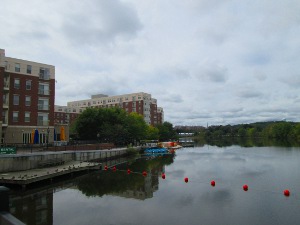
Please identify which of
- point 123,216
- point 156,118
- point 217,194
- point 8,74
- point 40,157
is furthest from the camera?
point 156,118

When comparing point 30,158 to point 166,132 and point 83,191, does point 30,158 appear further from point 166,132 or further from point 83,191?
point 166,132

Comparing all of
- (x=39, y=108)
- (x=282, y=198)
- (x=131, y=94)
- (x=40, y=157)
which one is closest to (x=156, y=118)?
(x=131, y=94)

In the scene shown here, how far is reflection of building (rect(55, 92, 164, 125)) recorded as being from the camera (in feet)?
402

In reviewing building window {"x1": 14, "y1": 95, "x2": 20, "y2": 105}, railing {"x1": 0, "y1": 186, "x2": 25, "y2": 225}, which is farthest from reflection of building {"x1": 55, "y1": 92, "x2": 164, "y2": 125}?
railing {"x1": 0, "y1": 186, "x2": 25, "y2": 225}

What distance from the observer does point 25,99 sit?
4569 centimetres

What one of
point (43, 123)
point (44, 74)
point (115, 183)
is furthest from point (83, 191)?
point (44, 74)

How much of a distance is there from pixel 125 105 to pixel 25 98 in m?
82.1

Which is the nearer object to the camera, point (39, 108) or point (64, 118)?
point (39, 108)

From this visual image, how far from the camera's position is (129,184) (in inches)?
1153

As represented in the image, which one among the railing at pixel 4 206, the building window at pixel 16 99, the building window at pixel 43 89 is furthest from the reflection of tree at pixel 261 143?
the railing at pixel 4 206

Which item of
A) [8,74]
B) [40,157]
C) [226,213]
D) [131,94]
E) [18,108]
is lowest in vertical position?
[226,213]

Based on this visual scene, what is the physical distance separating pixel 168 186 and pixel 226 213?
33.2 ft

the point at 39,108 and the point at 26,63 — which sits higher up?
the point at 26,63

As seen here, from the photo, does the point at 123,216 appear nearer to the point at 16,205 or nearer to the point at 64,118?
the point at 16,205
